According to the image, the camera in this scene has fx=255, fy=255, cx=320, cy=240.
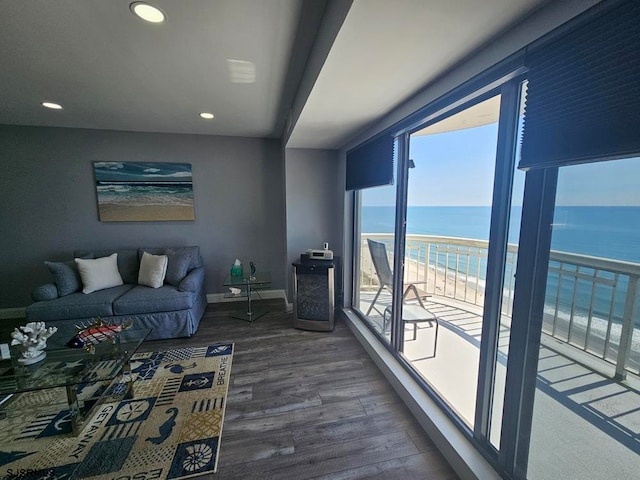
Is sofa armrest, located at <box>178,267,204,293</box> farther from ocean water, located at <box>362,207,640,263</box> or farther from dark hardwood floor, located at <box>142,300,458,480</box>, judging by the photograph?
ocean water, located at <box>362,207,640,263</box>

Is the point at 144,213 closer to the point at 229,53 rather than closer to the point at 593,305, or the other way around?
the point at 229,53

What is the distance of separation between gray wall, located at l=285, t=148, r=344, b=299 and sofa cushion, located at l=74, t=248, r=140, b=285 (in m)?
1.96

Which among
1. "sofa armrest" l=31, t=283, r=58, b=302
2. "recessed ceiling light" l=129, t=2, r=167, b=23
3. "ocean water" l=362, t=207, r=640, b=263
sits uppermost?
"recessed ceiling light" l=129, t=2, r=167, b=23

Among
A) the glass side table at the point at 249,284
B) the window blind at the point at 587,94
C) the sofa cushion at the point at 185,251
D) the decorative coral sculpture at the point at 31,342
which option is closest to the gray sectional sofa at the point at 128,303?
the sofa cushion at the point at 185,251

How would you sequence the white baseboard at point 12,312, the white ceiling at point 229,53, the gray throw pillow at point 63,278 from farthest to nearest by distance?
the white baseboard at point 12,312 < the gray throw pillow at point 63,278 < the white ceiling at point 229,53

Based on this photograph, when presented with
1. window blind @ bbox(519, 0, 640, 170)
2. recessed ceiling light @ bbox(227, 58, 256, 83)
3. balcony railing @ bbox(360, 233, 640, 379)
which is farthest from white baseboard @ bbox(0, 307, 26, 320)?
window blind @ bbox(519, 0, 640, 170)

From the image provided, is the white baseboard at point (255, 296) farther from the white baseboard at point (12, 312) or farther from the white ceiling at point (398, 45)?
the white ceiling at point (398, 45)

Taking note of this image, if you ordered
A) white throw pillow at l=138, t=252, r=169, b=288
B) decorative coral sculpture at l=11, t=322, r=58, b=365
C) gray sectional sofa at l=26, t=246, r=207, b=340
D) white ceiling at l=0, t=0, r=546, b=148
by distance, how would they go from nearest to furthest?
white ceiling at l=0, t=0, r=546, b=148 < decorative coral sculpture at l=11, t=322, r=58, b=365 < gray sectional sofa at l=26, t=246, r=207, b=340 < white throw pillow at l=138, t=252, r=169, b=288

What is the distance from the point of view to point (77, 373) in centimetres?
170

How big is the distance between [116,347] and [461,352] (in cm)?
291

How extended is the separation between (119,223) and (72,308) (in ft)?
4.23

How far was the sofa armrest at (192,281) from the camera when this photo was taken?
2.90m

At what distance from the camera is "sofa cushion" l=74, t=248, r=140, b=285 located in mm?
3230

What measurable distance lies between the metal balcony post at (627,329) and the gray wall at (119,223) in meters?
3.48
